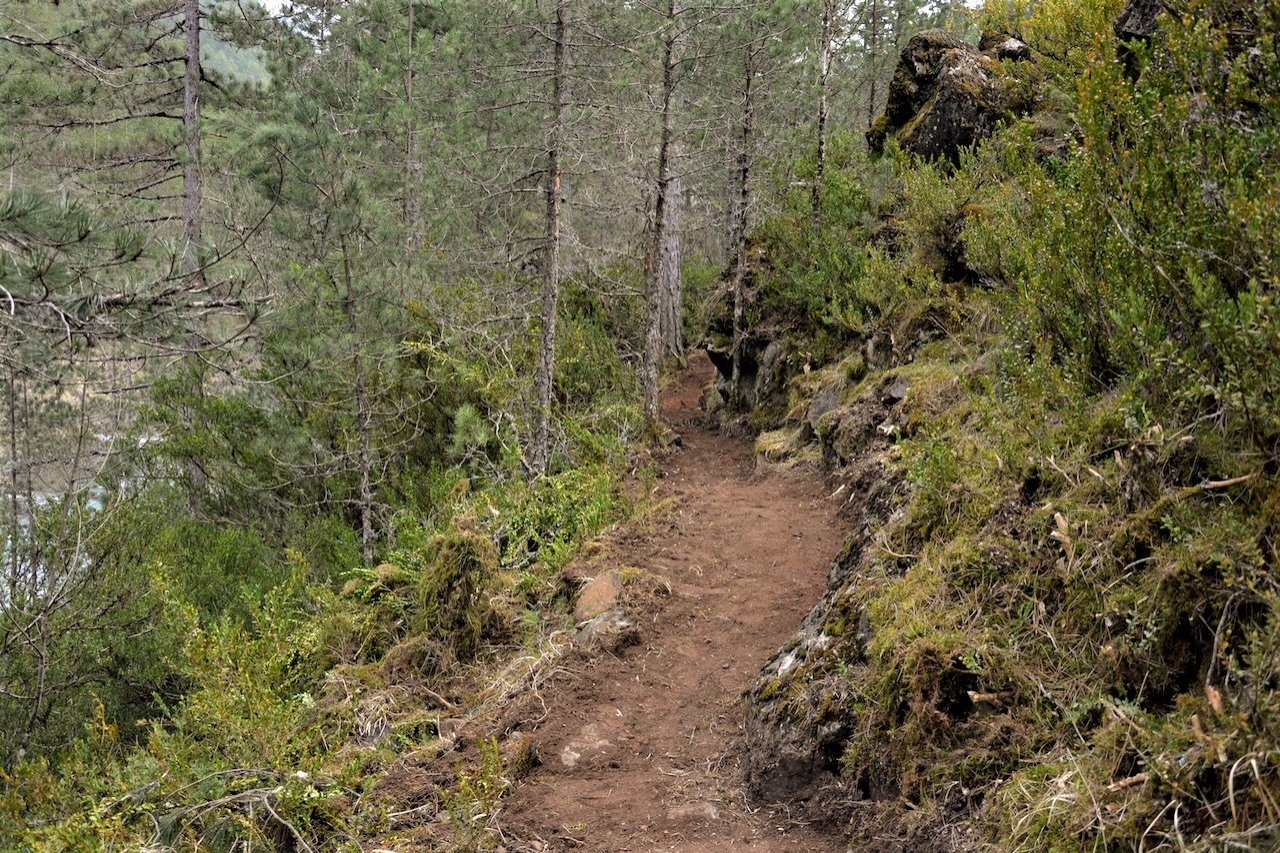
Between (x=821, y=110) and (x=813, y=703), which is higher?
(x=821, y=110)

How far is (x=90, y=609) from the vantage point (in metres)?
8.36

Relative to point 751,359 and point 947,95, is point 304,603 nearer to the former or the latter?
point 751,359

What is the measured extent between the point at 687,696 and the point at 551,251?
20.7 feet

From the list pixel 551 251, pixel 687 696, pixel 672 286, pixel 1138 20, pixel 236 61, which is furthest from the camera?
pixel 236 61

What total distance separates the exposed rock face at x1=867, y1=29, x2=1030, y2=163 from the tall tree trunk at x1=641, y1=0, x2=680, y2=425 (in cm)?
313

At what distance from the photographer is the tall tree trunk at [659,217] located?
11.2m

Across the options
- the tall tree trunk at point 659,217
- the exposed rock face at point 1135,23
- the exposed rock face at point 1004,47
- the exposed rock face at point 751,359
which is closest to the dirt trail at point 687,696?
the exposed rock face at point 751,359

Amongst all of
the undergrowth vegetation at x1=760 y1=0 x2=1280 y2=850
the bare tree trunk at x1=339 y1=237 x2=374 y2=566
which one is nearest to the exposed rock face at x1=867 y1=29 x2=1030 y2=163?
the undergrowth vegetation at x1=760 y1=0 x2=1280 y2=850

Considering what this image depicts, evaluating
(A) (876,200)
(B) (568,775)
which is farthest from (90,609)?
(A) (876,200)

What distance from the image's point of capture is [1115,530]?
123 inches

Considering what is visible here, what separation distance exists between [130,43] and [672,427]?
34.5ft

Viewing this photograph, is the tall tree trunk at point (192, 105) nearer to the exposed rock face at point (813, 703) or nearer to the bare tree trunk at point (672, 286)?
the bare tree trunk at point (672, 286)

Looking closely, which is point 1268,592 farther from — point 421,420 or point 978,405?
point 421,420

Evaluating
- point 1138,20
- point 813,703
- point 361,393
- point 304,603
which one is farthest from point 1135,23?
point 304,603
